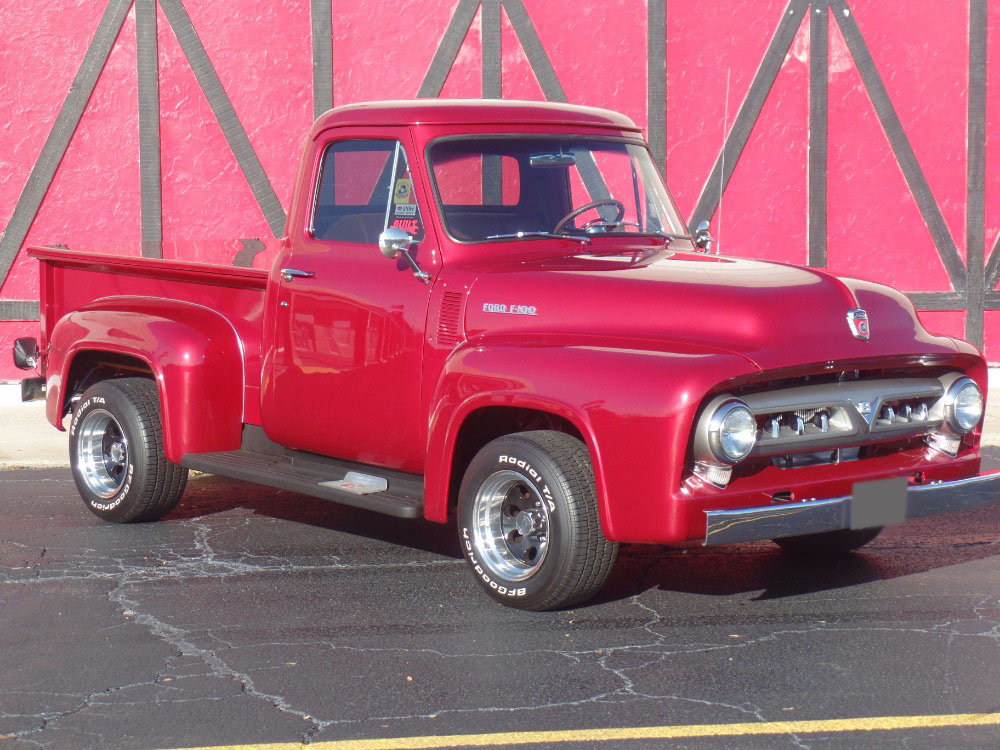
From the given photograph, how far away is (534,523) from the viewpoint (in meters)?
5.52

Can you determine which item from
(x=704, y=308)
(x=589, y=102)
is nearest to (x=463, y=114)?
(x=704, y=308)

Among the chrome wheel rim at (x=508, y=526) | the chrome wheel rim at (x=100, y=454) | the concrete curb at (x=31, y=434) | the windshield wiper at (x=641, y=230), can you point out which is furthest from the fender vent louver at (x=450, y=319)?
the concrete curb at (x=31, y=434)

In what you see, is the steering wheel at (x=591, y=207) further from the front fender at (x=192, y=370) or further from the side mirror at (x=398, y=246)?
the front fender at (x=192, y=370)

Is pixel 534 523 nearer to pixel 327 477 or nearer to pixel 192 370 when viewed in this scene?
pixel 327 477

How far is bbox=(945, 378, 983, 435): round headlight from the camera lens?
5652mm

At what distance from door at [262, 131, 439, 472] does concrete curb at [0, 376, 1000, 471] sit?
339cm

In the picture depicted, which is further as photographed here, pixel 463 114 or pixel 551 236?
pixel 463 114

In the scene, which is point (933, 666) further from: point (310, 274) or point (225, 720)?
point (310, 274)

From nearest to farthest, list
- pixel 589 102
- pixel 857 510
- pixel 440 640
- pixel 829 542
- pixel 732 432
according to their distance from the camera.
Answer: pixel 732 432, pixel 857 510, pixel 440 640, pixel 829 542, pixel 589 102

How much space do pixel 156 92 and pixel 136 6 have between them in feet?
2.50

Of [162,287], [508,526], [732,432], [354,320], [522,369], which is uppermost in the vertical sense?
[162,287]

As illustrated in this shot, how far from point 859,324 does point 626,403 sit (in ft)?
3.30

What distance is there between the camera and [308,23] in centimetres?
1259

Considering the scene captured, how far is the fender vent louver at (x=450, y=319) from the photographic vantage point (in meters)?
5.81
